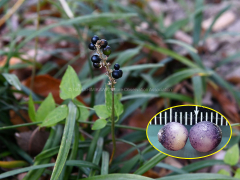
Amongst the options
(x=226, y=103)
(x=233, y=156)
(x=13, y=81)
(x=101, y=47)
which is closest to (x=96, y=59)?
(x=101, y=47)

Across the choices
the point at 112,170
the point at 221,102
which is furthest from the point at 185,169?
the point at 221,102

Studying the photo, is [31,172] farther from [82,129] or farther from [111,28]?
[111,28]

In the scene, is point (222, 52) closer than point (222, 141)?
No

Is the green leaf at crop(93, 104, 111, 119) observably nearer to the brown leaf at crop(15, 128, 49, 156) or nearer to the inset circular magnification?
the inset circular magnification

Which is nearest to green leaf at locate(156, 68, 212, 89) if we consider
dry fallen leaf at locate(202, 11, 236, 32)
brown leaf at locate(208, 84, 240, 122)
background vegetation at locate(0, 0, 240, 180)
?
background vegetation at locate(0, 0, 240, 180)

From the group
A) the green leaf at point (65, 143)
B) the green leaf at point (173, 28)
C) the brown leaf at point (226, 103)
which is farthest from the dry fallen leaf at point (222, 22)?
the green leaf at point (65, 143)

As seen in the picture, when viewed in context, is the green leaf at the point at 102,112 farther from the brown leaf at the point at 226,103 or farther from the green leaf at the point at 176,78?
the brown leaf at the point at 226,103

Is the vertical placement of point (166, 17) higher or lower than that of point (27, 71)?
higher

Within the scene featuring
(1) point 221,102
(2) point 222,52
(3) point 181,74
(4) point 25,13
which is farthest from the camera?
(4) point 25,13
